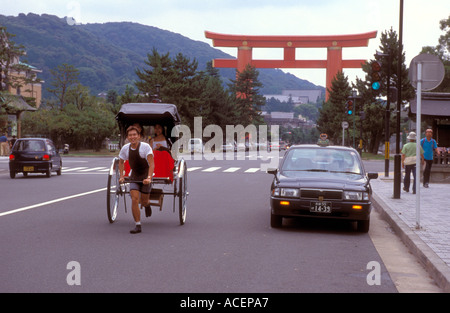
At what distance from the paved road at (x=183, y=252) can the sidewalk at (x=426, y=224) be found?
0.52m

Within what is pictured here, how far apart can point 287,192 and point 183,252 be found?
2574 millimetres

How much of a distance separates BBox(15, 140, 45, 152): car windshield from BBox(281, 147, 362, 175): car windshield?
1496 cm

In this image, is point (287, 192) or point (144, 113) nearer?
point (287, 192)

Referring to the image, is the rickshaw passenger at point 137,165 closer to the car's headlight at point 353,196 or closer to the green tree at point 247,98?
the car's headlight at point 353,196

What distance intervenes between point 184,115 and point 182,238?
184 ft

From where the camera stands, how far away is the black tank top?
29.9ft

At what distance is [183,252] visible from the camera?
7520mm

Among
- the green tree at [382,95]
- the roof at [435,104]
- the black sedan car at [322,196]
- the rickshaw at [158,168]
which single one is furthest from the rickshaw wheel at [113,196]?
the green tree at [382,95]

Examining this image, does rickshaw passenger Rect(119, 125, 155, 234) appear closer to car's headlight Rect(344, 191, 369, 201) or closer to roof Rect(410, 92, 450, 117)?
car's headlight Rect(344, 191, 369, 201)

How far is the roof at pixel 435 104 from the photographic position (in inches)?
726

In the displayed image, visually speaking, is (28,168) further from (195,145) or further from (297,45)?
(297,45)

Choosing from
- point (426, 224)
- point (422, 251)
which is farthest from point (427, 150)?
point (422, 251)

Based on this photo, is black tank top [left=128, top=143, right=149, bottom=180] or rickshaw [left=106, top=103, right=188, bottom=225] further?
rickshaw [left=106, top=103, right=188, bottom=225]

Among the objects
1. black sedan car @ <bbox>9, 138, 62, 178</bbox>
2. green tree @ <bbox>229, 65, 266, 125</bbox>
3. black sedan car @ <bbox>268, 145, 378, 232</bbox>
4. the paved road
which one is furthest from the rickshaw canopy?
green tree @ <bbox>229, 65, 266, 125</bbox>
